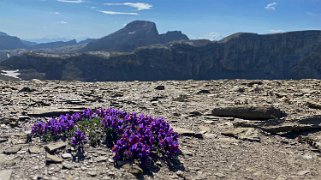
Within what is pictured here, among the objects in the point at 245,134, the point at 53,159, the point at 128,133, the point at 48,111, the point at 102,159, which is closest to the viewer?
the point at 53,159

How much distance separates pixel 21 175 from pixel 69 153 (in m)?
1.44

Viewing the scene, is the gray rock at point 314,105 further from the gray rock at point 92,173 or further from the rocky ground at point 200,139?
the gray rock at point 92,173

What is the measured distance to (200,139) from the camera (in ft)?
39.2

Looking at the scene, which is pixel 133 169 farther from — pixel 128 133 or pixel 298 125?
Result: pixel 298 125

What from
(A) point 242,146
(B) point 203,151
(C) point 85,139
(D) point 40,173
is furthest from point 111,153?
(A) point 242,146

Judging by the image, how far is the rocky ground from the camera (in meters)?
8.71

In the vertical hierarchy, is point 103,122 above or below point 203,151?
above

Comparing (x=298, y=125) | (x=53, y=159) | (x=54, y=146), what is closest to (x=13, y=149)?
(x=54, y=146)

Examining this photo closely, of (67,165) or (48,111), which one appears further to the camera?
(48,111)

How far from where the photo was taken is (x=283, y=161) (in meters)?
10.6

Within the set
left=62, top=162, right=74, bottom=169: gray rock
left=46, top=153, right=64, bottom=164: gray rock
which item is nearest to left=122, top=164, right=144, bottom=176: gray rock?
left=62, top=162, right=74, bottom=169: gray rock

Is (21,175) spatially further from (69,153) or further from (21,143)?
(21,143)

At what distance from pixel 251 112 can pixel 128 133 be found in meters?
6.16

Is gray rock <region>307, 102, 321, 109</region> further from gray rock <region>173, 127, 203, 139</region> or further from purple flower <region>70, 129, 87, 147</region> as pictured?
purple flower <region>70, 129, 87, 147</region>
